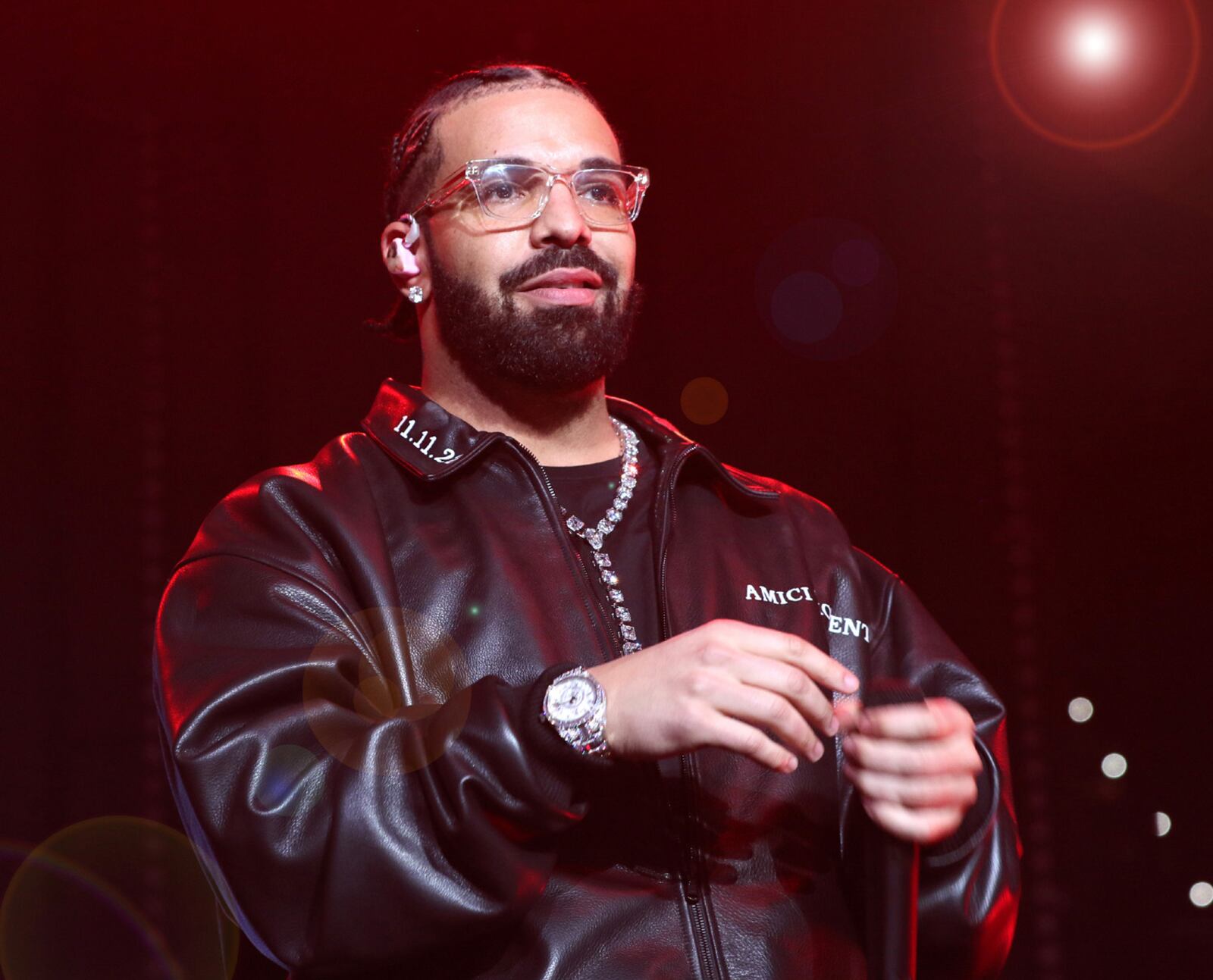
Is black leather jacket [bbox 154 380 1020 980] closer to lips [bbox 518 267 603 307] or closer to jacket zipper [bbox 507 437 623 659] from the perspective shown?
jacket zipper [bbox 507 437 623 659]

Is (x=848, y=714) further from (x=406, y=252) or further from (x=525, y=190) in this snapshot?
(x=406, y=252)

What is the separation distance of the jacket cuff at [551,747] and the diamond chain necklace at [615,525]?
301 mm

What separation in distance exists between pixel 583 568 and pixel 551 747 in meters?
0.39

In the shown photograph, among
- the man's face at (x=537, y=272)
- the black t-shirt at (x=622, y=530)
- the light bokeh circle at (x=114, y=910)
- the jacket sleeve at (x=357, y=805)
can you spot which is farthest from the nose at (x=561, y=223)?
the light bokeh circle at (x=114, y=910)

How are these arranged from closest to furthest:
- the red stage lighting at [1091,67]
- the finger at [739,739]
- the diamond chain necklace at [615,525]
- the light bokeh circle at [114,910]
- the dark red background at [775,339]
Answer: the finger at [739,739]
the diamond chain necklace at [615,525]
the light bokeh circle at [114,910]
the dark red background at [775,339]
the red stage lighting at [1091,67]

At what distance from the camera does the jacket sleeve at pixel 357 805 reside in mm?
1081

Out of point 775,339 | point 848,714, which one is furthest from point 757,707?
point 775,339

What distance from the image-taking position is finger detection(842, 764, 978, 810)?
1.16m

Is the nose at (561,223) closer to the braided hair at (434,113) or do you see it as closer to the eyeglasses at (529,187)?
the eyeglasses at (529,187)

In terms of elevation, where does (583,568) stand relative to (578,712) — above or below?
→ above

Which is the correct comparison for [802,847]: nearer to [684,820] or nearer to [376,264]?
[684,820]

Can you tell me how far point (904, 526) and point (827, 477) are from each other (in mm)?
218

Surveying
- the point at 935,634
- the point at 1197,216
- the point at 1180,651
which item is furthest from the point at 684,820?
the point at 1197,216

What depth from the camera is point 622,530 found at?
157 cm
